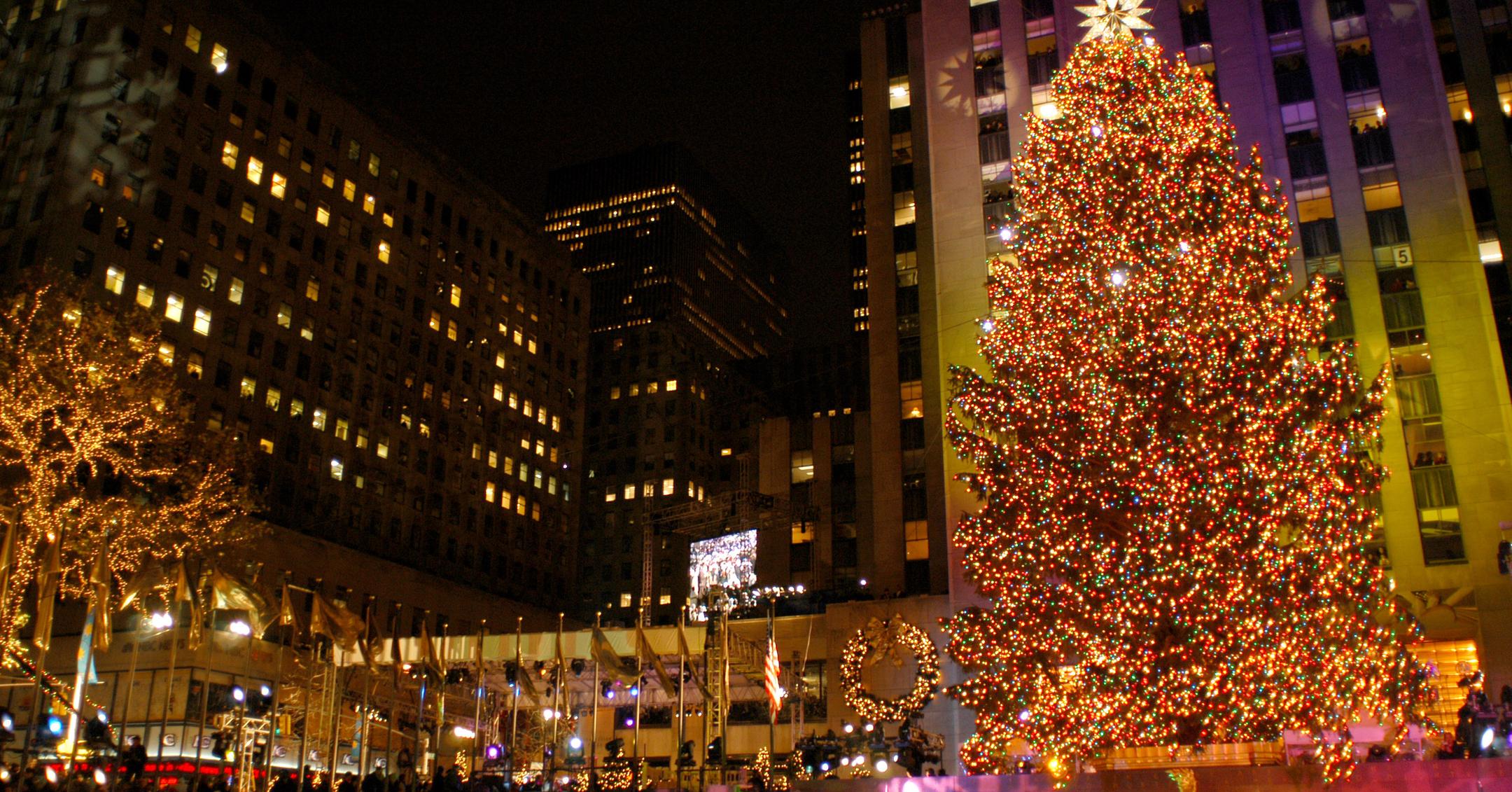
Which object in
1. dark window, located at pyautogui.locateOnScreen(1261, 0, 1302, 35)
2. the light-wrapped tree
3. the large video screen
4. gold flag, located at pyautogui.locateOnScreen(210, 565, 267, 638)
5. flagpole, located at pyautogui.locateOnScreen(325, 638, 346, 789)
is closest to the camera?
flagpole, located at pyautogui.locateOnScreen(325, 638, 346, 789)

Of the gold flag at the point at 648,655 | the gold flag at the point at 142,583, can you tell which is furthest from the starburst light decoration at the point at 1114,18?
the gold flag at the point at 142,583

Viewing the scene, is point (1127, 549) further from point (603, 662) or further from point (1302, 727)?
point (603, 662)

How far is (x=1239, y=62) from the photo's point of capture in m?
41.9

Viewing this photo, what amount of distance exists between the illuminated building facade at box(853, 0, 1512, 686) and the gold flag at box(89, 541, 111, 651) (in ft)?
84.8

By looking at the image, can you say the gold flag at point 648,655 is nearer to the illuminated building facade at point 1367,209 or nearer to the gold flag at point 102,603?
the illuminated building facade at point 1367,209

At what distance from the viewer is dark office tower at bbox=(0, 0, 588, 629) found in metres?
57.7

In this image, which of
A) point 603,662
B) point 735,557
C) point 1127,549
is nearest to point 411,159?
point 735,557

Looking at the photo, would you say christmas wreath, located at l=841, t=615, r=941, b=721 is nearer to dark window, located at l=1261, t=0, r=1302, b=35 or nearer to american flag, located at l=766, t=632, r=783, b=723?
american flag, located at l=766, t=632, r=783, b=723

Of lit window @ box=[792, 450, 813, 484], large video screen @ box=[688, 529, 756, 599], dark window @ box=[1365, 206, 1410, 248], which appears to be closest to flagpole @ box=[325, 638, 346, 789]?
large video screen @ box=[688, 529, 756, 599]

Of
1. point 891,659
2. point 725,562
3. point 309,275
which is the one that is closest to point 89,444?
point 891,659

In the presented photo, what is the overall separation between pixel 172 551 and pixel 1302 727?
35869mm

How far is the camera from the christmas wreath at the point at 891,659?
1503 inches

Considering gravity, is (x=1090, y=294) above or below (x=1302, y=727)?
above

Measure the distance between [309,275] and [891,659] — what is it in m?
45.7
